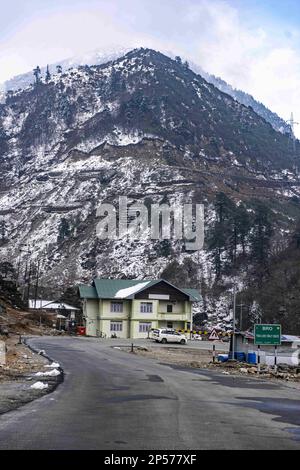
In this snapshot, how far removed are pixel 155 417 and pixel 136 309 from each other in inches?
2551

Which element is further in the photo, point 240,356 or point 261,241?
point 261,241

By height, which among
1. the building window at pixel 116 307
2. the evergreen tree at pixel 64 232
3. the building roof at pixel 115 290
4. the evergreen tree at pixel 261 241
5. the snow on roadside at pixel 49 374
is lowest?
Result: the snow on roadside at pixel 49 374

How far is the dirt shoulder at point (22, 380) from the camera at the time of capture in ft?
46.0

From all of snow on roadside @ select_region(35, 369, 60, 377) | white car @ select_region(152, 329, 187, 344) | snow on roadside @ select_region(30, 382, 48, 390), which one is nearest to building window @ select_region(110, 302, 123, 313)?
white car @ select_region(152, 329, 187, 344)

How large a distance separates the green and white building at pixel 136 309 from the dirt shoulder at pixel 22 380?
153 feet

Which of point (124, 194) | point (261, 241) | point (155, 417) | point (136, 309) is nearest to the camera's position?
point (155, 417)

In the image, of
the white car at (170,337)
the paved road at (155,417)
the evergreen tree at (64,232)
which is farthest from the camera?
the evergreen tree at (64,232)

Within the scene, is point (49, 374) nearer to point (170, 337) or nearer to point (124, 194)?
point (170, 337)

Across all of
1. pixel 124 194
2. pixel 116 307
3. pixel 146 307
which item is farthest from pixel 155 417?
pixel 124 194

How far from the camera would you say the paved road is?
345 inches

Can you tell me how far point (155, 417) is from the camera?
38.0 ft

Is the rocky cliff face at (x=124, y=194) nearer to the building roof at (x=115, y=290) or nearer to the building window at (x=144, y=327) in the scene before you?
the building roof at (x=115, y=290)

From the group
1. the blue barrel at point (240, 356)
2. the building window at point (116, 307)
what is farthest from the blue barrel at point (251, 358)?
the building window at point (116, 307)

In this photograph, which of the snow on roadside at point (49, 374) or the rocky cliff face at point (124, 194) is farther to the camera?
the rocky cliff face at point (124, 194)
